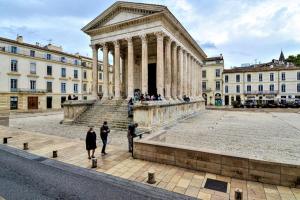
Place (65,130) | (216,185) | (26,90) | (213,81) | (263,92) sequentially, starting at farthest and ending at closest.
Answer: (213,81)
(263,92)
(26,90)
(65,130)
(216,185)

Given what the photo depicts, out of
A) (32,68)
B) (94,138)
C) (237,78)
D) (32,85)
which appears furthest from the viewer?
(237,78)

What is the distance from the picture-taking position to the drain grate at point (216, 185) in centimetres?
529

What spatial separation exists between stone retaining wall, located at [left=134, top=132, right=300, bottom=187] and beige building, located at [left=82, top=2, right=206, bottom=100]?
456 inches

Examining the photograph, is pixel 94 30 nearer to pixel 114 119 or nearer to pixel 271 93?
pixel 114 119

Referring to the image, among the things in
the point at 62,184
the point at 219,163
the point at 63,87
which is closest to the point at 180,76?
the point at 219,163

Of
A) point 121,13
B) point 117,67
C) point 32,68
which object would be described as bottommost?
point 117,67

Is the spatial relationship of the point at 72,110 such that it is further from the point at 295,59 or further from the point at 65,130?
the point at 295,59

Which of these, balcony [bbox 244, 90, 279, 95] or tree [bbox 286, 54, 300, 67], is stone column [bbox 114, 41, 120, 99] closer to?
balcony [bbox 244, 90, 279, 95]

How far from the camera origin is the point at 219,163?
20.3 ft

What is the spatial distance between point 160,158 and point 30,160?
563 cm

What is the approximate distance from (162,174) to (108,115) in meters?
12.0

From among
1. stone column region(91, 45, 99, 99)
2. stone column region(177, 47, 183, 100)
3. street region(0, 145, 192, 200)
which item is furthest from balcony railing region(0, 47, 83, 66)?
street region(0, 145, 192, 200)

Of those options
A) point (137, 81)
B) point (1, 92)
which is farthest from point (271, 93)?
point (1, 92)

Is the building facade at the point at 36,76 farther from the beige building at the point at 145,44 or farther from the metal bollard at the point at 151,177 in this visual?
the metal bollard at the point at 151,177
